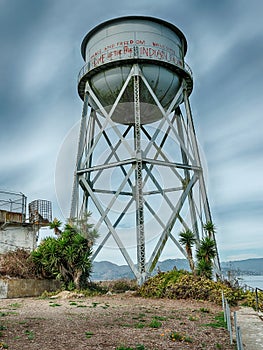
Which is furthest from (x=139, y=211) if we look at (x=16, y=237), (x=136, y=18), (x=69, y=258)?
(x=136, y=18)

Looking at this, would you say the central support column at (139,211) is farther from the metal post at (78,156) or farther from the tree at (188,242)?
the metal post at (78,156)

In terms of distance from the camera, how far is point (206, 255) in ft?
63.3

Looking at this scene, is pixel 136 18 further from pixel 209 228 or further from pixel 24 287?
pixel 24 287

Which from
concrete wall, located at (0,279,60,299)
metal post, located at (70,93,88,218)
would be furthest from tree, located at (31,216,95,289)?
metal post, located at (70,93,88,218)

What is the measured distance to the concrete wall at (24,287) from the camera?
1877 centimetres

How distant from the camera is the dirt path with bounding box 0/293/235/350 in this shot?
797 centimetres

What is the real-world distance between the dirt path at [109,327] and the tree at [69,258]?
4140 millimetres

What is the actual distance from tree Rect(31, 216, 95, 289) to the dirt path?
13.6ft

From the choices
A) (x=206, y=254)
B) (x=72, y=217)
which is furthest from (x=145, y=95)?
(x=206, y=254)

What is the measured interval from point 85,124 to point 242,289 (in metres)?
13.1

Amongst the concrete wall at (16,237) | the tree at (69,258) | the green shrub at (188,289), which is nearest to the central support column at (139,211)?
the green shrub at (188,289)

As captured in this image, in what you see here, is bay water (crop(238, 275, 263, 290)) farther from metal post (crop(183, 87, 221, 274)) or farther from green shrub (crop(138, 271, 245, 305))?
green shrub (crop(138, 271, 245, 305))

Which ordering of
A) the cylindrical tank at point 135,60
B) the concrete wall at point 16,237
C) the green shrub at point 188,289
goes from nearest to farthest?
the green shrub at point 188,289 < the cylindrical tank at point 135,60 < the concrete wall at point 16,237

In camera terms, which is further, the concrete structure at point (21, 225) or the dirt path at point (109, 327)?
the concrete structure at point (21, 225)
